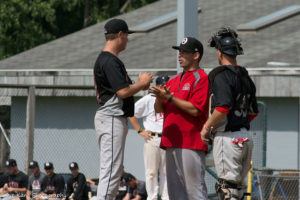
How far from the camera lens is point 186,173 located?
22.6 ft

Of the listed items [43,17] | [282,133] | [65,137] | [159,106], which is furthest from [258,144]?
[43,17]

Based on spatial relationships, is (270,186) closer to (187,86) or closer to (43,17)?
(187,86)

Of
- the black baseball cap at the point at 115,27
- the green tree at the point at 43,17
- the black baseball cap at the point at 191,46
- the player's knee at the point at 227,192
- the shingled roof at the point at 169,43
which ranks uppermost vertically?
the green tree at the point at 43,17

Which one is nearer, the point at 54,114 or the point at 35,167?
the point at 35,167

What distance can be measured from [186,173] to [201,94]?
80 centimetres

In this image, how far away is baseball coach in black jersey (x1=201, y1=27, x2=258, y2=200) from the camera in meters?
7.00

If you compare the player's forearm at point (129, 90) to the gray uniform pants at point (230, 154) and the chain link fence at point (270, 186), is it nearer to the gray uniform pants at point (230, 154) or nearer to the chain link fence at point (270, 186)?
the gray uniform pants at point (230, 154)

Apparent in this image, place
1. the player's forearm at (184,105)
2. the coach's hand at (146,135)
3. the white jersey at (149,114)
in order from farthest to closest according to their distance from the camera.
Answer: the white jersey at (149,114) < the coach's hand at (146,135) < the player's forearm at (184,105)

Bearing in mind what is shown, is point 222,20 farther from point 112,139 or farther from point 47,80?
point 112,139

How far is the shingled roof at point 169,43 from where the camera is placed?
16.4m

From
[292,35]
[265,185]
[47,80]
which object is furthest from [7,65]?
[265,185]

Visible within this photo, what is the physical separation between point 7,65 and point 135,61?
13.7 ft

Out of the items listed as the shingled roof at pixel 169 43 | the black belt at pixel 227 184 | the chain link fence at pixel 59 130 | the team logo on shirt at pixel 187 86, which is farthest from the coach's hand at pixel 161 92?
the chain link fence at pixel 59 130

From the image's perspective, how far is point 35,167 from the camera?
13680 mm
